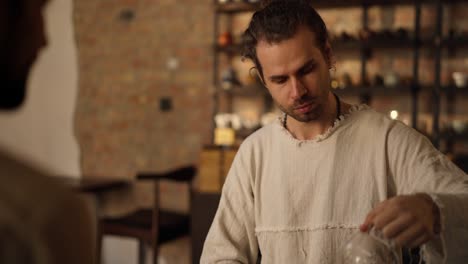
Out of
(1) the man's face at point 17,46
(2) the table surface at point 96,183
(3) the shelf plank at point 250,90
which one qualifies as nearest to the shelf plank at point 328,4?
Answer: (3) the shelf plank at point 250,90

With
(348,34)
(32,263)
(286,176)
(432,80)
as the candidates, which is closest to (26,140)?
(348,34)

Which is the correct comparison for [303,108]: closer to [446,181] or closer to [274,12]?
[274,12]

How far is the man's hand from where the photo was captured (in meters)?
0.92

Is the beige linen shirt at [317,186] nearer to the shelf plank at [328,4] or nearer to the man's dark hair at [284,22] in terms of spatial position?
the man's dark hair at [284,22]

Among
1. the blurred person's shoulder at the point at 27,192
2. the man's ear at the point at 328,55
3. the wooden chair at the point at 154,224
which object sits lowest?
the wooden chair at the point at 154,224

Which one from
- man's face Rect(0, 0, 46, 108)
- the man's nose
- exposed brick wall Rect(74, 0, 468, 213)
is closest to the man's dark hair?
the man's nose

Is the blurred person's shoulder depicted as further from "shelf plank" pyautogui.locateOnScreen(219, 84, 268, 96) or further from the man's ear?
"shelf plank" pyautogui.locateOnScreen(219, 84, 268, 96)

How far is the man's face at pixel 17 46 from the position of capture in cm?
47

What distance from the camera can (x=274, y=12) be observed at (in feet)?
4.45

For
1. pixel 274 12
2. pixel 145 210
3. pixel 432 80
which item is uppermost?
pixel 274 12

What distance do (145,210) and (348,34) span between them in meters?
1.89

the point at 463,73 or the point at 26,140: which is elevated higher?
the point at 463,73

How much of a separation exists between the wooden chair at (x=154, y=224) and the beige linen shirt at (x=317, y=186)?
1.76m

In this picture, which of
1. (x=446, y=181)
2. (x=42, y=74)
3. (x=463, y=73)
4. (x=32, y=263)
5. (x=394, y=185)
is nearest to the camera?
(x=32, y=263)
